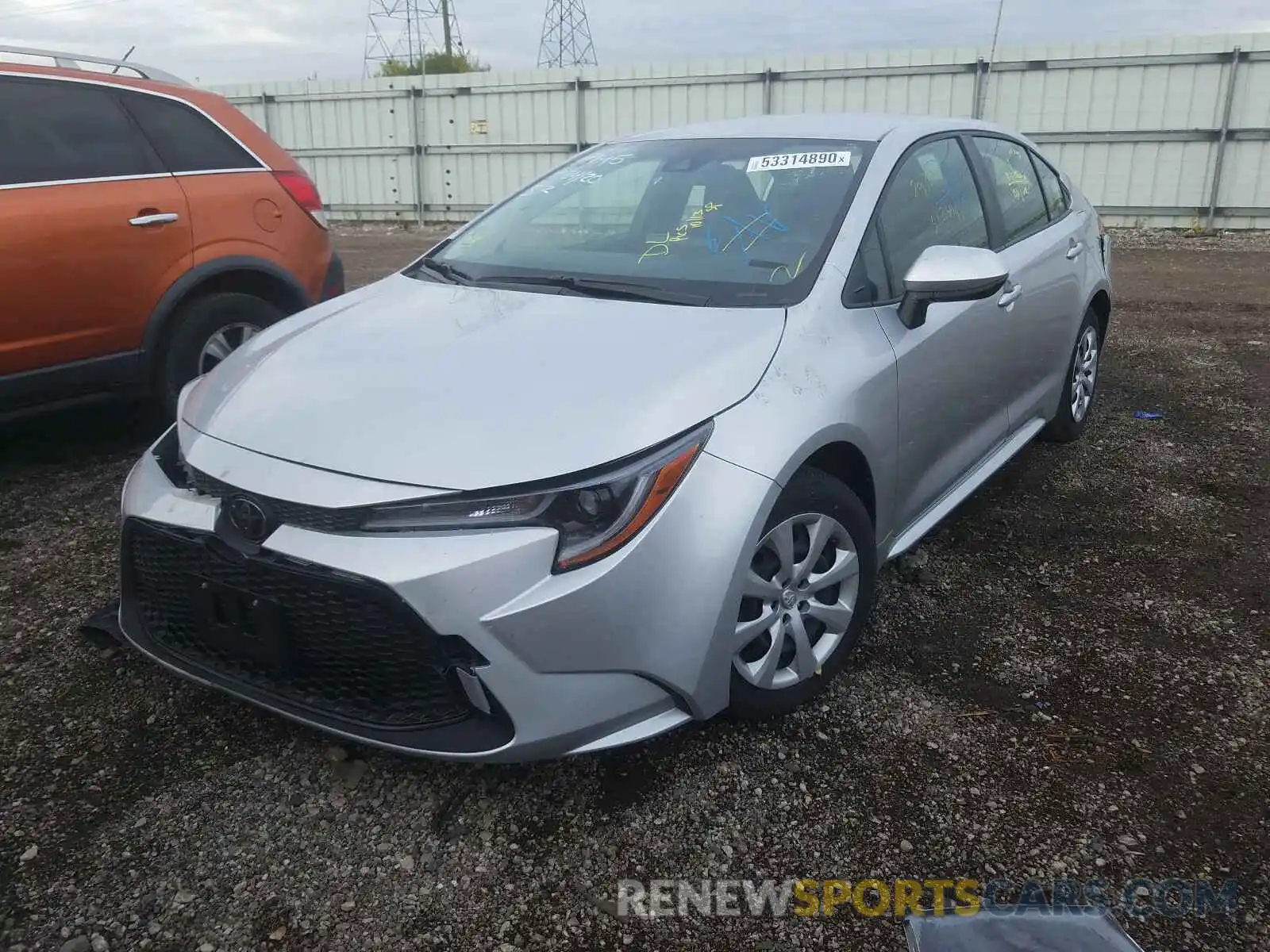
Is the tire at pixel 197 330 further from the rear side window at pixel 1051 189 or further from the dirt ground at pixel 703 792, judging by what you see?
the rear side window at pixel 1051 189

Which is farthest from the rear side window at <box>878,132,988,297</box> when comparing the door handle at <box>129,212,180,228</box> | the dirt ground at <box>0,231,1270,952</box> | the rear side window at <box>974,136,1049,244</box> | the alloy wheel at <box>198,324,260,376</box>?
the door handle at <box>129,212,180,228</box>

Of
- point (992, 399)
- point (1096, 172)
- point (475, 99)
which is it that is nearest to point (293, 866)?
point (992, 399)

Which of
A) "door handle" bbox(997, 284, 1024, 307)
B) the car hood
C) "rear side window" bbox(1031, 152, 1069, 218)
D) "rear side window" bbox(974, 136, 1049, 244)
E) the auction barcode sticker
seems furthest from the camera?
"rear side window" bbox(1031, 152, 1069, 218)

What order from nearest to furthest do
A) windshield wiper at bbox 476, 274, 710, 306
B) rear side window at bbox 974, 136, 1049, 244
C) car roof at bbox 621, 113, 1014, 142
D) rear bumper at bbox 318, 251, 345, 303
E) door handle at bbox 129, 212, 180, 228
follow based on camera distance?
windshield wiper at bbox 476, 274, 710, 306 < car roof at bbox 621, 113, 1014, 142 < rear side window at bbox 974, 136, 1049, 244 < door handle at bbox 129, 212, 180, 228 < rear bumper at bbox 318, 251, 345, 303

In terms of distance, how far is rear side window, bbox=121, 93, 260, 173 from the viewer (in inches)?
174

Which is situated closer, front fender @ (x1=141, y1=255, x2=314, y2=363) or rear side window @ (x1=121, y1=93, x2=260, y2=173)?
front fender @ (x1=141, y1=255, x2=314, y2=363)

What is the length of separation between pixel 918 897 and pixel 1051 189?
346 cm

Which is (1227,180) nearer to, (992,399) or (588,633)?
(992,399)

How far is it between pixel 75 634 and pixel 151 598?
846 mm

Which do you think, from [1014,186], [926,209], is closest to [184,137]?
[926,209]

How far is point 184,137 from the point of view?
4.53 m

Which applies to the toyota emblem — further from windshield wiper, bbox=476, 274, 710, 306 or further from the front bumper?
windshield wiper, bbox=476, 274, 710, 306

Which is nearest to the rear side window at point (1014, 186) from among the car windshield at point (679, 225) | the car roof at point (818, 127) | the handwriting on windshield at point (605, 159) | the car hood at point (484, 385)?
the car roof at point (818, 127)

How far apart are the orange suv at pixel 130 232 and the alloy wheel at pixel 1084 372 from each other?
3646mm
